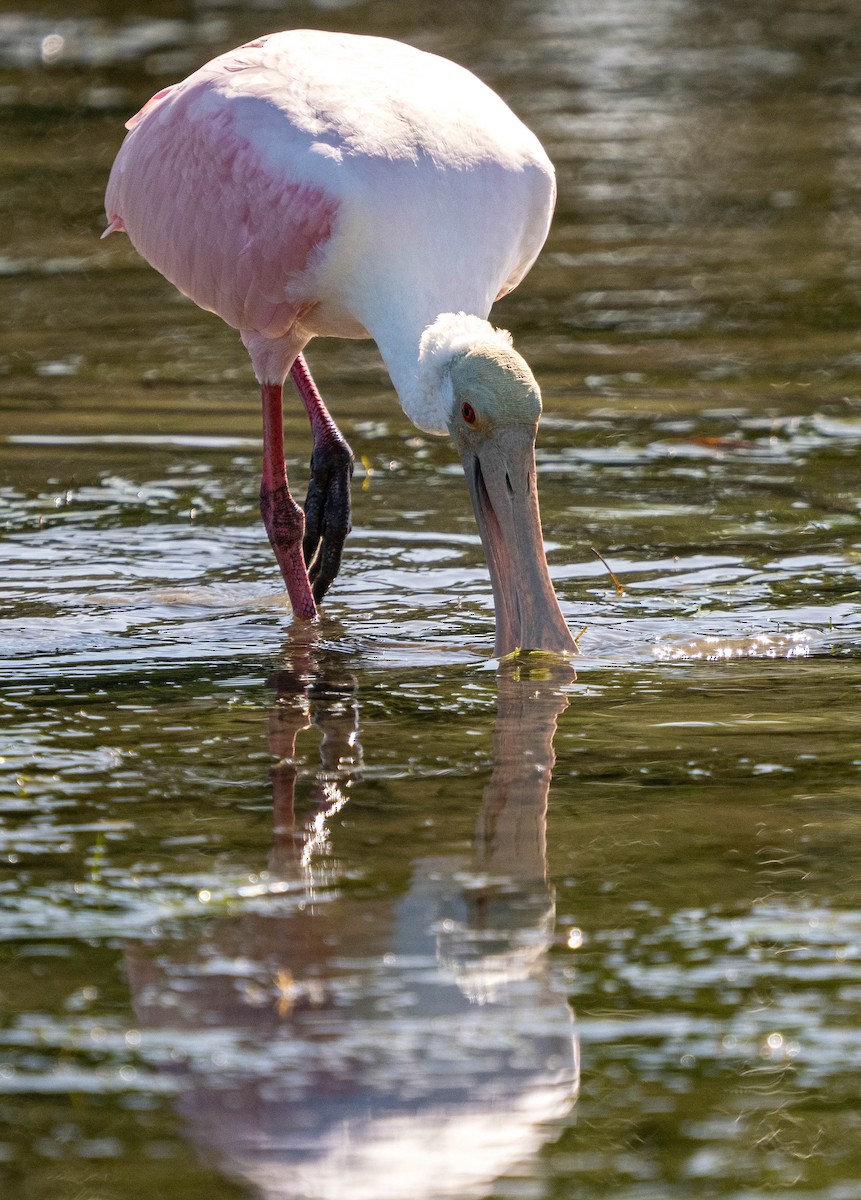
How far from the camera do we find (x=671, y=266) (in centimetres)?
1378

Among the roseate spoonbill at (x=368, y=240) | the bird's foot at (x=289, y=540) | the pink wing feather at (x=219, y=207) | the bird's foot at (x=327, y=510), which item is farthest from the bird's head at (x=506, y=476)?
the bird's foot at (x=327, y=510)

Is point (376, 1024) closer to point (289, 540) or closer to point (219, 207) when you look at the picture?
point (289, 540)

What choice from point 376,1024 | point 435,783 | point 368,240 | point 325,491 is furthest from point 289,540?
point 376,1024

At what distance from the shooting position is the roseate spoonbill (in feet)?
22.5

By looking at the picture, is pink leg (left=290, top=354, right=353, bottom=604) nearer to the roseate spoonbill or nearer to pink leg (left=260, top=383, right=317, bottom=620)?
the roseate spoonbill

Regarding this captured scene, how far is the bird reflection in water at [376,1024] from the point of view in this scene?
150 inches

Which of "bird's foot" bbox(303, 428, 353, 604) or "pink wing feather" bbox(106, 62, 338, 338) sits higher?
"pink wing feather" bbox(106, 62, 338, 338)

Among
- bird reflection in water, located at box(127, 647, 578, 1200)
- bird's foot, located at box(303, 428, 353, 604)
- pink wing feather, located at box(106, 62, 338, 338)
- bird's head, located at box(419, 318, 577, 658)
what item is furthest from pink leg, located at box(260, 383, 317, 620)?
bird reflection in water, located at box(127, 647, 578, 1200)

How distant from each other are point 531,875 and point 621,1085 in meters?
1.05

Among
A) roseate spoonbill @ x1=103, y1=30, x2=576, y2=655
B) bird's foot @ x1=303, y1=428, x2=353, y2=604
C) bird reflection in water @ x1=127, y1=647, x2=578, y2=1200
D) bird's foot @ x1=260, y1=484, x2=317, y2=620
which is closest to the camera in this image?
bird reflection in water @ x1=127, y1=647, x2=578, y2=1200

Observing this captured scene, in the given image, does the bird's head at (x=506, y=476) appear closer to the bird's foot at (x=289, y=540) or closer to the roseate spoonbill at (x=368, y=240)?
the roseate spoonbill at (x=368, y=240)

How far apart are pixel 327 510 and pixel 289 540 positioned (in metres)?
0.37

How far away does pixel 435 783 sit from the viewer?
5.72m

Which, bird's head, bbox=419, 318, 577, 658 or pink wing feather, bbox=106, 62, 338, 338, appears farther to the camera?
pink wing feather, bbox=106, 62, 338, 338
